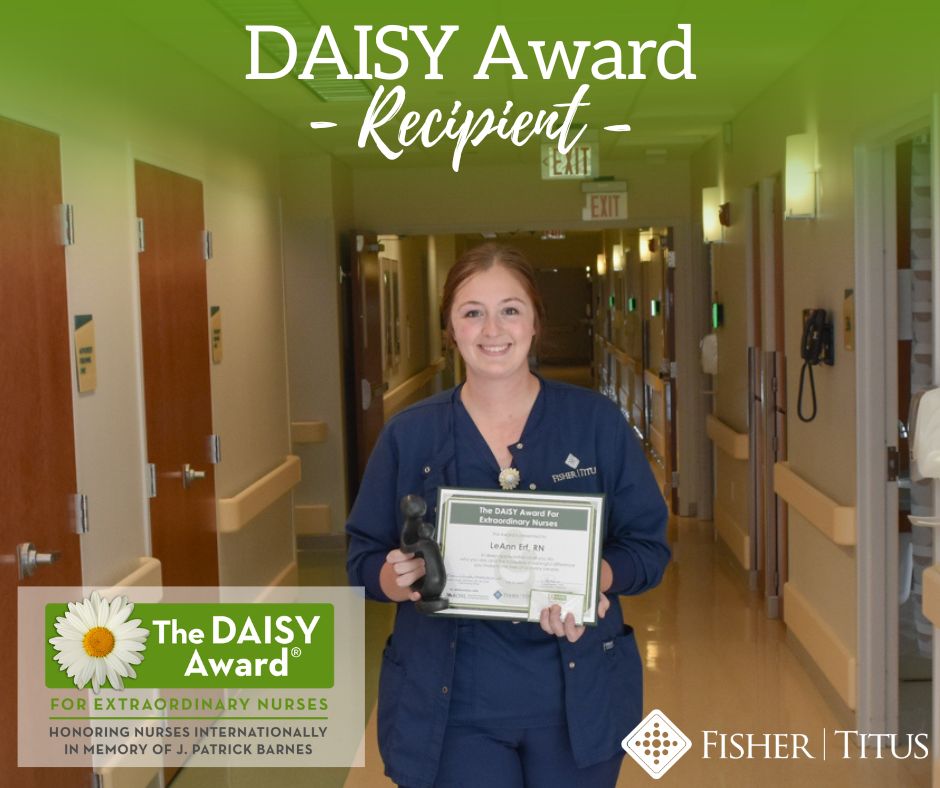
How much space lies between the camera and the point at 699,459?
9062mm

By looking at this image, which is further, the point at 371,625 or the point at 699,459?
the point at 699,459

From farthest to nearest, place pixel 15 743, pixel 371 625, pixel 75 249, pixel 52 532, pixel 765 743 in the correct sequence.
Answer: pixel 371 625
pixel 765 743
pixel 75 249
pixel 52 532
pixel 15 743

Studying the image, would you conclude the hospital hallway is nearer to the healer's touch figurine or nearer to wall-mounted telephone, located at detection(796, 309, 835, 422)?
wall-mounted telephone, located at detection(796, 309, 835, 422)

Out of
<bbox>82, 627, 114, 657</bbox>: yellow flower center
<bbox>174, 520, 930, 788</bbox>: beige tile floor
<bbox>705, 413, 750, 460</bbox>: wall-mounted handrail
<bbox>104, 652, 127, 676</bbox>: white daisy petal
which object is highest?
<bbox>705, 413, 750, 460</bbox>: wall-mounted handrail

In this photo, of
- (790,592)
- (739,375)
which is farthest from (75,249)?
(739,375)

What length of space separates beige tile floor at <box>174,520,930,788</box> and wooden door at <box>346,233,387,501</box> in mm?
1084

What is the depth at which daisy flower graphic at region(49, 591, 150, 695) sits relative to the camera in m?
3.58

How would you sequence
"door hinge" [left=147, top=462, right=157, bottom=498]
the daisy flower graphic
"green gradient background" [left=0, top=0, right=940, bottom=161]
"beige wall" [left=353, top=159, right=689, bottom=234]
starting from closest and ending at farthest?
1. the daisy flower graphic
2. "green gradient background" [left=0, top=0, right=940, bottom=161]
3. "door hinge" [left=147, top=462, right=157, bottom=498]
4. "beige wall" [left=353, top=159, right=689, bottom=234]

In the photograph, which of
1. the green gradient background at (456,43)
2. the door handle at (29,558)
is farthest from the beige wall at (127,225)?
the door handle at (29,558)

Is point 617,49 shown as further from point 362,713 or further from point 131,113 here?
point 362,713

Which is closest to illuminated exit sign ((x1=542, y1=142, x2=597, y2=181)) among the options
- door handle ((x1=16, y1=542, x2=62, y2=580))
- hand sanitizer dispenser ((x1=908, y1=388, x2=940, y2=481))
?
hand sanitizer dispenser ((x1=908, y1=388, x2=940, y2=481))

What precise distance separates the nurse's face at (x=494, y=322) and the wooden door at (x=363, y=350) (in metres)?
6.18

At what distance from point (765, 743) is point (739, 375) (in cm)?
305

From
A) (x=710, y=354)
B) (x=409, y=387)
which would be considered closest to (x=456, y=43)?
(x=710, y=354)
